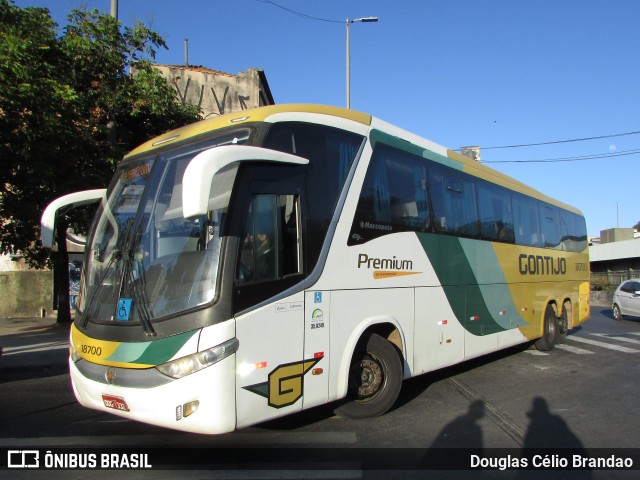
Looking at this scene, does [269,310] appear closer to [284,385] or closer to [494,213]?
[284,385]

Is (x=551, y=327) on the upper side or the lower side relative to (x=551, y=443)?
upper

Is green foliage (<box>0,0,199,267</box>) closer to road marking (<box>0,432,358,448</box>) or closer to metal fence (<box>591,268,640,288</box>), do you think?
road marking (<box>0,432,358,448</box>)

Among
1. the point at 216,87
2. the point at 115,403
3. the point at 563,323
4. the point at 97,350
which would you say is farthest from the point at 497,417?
the point at 216,87

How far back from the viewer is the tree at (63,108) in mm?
9688

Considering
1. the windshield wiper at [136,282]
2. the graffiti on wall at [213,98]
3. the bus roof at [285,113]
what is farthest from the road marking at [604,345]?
the graffiti on wall at [213,98]

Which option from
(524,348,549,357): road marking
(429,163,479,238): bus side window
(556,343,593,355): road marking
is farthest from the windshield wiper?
(556,343,593,355): road marking

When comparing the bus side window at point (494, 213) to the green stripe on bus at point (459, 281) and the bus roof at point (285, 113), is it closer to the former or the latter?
the bus roof at point (285, 113)

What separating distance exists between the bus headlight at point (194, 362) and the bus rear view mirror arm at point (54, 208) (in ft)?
7.74

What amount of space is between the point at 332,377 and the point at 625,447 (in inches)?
123

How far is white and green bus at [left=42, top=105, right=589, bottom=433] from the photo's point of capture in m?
3.96

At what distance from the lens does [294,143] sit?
482 centimetres

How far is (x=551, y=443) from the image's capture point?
5.01 m

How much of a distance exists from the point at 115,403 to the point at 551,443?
4396 mm

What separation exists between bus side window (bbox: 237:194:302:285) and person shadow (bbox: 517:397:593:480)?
286cm
